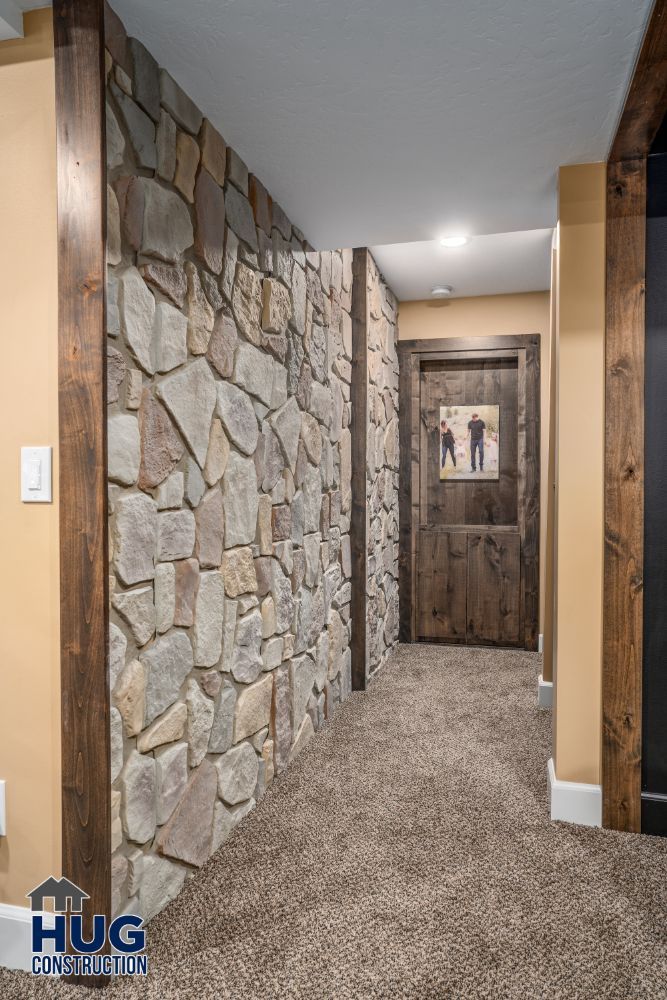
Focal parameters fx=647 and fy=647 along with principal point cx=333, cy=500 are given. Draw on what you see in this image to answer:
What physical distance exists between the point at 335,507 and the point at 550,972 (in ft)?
6.86

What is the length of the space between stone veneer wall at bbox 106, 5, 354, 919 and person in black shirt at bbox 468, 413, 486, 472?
2.06m

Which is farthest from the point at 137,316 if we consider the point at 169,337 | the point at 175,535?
the point at 175,535

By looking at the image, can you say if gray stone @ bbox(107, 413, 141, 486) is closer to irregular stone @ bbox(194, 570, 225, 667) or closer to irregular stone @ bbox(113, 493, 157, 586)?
irregular stone @ bbox(113, 493, 157, 586)

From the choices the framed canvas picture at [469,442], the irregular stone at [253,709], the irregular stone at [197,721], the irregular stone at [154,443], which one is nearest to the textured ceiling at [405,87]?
the irregular stone at [154,443]

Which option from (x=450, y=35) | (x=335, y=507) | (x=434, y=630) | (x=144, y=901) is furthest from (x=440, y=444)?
(x=144, y=901)

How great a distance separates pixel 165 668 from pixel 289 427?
1162 mm

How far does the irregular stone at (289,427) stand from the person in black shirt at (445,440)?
2160 millimetres

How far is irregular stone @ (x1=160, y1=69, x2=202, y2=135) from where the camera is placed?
1673 mm

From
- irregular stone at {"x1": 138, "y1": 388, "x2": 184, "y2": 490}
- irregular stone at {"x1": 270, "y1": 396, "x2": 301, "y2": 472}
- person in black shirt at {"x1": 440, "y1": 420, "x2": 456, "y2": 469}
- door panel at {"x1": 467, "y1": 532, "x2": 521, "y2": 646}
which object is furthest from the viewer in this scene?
person in black shirt at {"x1": 440, "y1": 420, "x2": 456, "y2": 469}

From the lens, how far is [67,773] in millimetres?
1433

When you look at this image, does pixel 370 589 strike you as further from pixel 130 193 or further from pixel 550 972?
pixel 130 193

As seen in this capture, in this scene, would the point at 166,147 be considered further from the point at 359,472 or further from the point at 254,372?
the point at 359,472

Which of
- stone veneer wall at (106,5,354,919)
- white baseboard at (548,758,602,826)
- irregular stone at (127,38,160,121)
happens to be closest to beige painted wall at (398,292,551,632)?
stone veneer wall at (106,5,354,919)

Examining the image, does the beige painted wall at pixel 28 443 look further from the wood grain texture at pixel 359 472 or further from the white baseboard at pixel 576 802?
the wood grain texture at pixel 359 472
